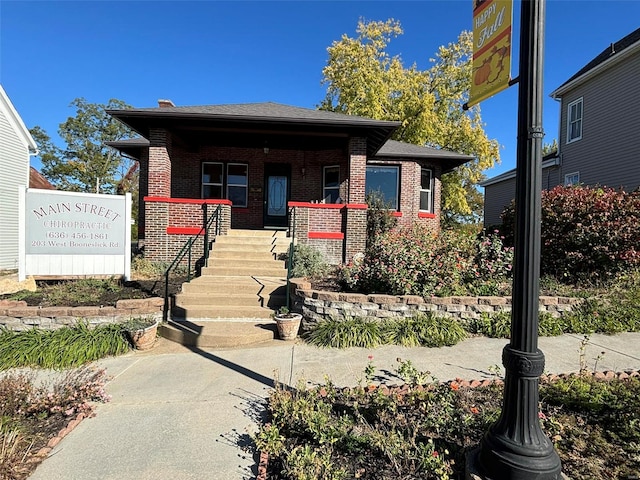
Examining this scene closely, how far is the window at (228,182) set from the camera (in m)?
12.5

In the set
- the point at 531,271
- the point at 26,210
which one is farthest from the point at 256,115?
the point at 531,271

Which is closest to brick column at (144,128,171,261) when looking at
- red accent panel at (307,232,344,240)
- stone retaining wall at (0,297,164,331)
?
stone retaining wall at (0,297,164,331)

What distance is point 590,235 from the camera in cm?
727

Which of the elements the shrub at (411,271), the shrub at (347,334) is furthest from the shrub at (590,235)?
the shrub at (347,334)

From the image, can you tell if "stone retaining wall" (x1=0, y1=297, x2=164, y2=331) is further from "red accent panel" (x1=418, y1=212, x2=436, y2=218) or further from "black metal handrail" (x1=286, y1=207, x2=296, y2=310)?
"red accent panel" (x1=418, y1=212, x2=436, y2=218)

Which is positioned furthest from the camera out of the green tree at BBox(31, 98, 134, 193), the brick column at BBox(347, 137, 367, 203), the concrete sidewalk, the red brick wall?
the green tree at BBox(31, 98, 134, 193)

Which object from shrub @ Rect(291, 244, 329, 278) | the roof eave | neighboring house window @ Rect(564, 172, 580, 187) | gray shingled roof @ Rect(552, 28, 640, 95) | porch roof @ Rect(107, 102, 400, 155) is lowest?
shrub @ Rect(291, 244, 329, 278)

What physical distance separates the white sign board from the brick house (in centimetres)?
189

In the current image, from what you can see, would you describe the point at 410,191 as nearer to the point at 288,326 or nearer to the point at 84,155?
the point at 288,326

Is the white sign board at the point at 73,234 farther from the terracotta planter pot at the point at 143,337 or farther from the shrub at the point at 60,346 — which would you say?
the terracotta planter pot at the point at 143,337

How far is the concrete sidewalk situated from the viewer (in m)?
2.67

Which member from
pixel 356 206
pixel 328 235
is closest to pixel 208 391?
pixel 328 235

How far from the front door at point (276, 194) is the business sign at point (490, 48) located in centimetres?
1036

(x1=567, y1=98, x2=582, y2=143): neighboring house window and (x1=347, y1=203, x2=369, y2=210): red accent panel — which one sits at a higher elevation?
(x1=567, y1=98, x2=582, y2=143): neighboring house window
